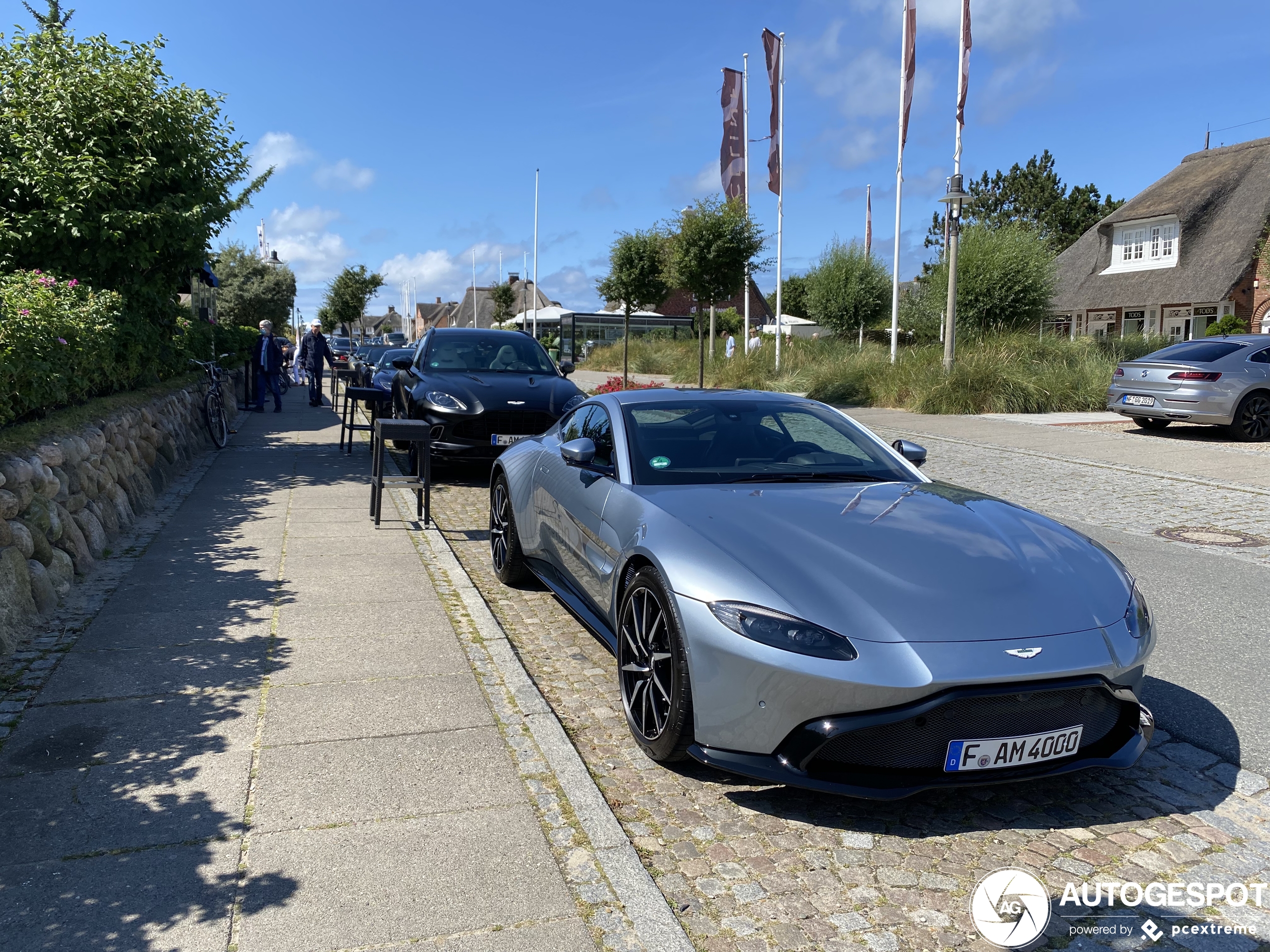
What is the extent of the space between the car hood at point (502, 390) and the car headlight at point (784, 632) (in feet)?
23.4

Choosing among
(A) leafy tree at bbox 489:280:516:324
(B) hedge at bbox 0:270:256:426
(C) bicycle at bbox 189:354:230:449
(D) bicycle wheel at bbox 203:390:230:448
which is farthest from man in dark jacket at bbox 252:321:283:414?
(A) leafy tree at bbox 489:280:516:324

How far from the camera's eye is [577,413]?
5863 millimetres

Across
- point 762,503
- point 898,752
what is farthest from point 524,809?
point 762,503

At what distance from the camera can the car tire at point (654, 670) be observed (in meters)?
3.46

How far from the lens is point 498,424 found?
10133mm

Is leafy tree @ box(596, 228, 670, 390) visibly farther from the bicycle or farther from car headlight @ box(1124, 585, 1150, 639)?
car headlight @ box(1124, 585, 1150, 639)

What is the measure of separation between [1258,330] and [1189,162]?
11.1 m

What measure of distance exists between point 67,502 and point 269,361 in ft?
→ 44.2

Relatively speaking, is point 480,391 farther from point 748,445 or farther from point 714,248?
point 714,248

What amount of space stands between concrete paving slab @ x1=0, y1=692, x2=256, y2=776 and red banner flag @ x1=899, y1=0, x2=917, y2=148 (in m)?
24.5

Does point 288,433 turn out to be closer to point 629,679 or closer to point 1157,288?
point 629,679

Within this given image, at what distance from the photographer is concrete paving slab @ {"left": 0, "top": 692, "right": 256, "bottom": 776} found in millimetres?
3734

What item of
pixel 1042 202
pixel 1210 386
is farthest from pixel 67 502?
pixel 1042 202

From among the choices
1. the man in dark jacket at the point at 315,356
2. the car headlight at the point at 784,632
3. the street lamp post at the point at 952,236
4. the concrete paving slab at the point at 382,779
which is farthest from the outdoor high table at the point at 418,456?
the street lamp post at the point at 952,236
